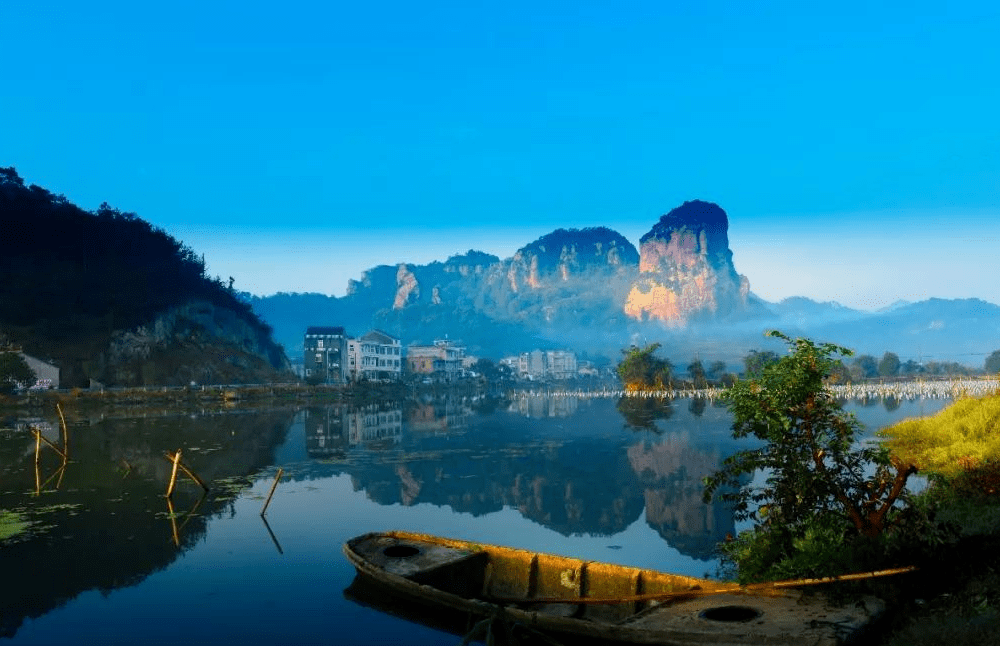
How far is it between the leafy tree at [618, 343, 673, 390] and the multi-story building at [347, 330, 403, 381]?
3910 centimetres

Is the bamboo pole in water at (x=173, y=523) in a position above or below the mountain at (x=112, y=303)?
below

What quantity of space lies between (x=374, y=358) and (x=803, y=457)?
124m

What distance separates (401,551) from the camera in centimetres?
1477

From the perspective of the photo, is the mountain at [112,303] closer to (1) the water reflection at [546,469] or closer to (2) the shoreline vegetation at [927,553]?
(1) the water reflection at [546,469]


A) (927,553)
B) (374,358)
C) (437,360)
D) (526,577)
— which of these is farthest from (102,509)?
(437,360)

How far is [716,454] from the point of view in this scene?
37.4 metres

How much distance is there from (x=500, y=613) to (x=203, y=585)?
8438mm

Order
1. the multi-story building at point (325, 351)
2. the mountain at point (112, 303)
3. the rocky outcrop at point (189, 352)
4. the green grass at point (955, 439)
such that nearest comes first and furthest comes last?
the green grass at point (955, 439) → the mountain at point (112, 303) → the rocky outcrop at point (189, 352) → the multi-story building at point (325, 351)

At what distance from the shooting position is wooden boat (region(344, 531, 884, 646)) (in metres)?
9.48

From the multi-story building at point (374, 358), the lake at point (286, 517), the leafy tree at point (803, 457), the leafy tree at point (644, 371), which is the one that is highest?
the multi-story building at point (374, 358)

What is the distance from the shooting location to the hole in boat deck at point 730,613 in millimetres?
10195

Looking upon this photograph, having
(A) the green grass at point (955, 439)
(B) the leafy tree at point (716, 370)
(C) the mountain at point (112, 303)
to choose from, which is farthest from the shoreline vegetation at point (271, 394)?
(A) the green grass at point (955, 439)

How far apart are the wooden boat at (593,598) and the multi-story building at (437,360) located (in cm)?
14864

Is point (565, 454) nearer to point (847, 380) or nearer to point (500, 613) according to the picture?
point (500, 613)
